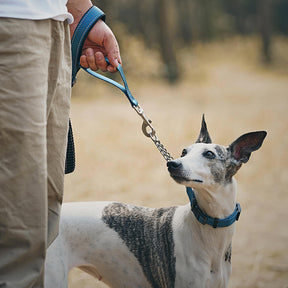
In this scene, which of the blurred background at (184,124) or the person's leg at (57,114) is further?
the blurred background at (184,124)

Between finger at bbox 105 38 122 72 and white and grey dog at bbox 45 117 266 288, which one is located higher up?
finger at bbox 105 38 122 72

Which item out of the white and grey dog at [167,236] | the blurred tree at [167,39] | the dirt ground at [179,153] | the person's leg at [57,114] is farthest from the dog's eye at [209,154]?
the blurred tree at [167,39]

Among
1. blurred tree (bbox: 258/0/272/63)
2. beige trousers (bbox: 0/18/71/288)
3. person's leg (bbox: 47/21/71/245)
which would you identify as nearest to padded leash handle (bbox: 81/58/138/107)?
person's leg (bbox: 47/21/71/245)

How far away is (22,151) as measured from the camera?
127 centimetres

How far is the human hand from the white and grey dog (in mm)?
571

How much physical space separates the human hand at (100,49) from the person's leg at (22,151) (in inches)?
26.1

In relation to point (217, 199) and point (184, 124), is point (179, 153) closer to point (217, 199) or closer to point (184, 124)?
point (184, 124)

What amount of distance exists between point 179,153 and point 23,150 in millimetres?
4583

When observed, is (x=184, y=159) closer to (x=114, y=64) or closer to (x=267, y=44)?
(x=114, y=64)

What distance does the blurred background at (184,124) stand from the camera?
377 centimetres

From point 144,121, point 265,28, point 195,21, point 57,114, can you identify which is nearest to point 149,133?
point 144,121

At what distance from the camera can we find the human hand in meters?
1.96

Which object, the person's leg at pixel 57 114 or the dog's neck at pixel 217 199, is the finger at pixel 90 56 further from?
the dog's neck at pixel 217 199

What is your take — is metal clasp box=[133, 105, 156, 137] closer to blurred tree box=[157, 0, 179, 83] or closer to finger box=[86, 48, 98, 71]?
finger box=[86, 48, 98, 71]
